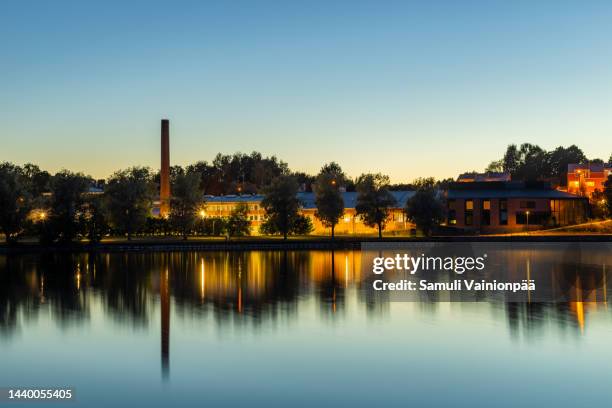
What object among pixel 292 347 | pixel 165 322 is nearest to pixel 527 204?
pixel 165 322

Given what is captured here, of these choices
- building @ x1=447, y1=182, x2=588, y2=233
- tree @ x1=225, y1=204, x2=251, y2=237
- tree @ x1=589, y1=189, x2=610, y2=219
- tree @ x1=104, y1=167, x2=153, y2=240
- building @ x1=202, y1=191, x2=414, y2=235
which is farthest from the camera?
tree @ x1=589, y1=189, x2=610, y2=219

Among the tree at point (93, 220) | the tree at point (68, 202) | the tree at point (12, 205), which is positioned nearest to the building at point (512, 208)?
the tree at point (93, 220)

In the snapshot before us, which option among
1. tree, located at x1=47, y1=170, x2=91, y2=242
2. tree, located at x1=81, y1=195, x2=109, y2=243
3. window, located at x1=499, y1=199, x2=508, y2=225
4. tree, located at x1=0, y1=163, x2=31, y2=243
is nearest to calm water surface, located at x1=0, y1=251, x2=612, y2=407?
tree, located at x1=0, y1=163, x2=31, y2=243

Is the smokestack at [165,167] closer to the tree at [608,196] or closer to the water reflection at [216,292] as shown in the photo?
the water reflection at [216,292]

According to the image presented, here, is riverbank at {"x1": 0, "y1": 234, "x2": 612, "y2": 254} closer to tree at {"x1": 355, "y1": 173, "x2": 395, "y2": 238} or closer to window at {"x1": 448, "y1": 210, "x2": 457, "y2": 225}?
tree at {"x1": 355, "y1": 173, "x2": 395, "y2": 238}

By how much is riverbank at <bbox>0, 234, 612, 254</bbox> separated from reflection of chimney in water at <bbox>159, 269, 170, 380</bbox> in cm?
3781

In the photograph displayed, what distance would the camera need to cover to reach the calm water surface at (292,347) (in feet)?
93.0

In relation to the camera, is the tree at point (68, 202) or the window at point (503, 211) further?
the window at point (503, 211)

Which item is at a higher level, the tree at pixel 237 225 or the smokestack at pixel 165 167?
the smokestack at pixel 165 167

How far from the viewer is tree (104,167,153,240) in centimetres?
11306

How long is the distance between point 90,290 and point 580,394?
40.5m

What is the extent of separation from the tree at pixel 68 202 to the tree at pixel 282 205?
27.6 meters

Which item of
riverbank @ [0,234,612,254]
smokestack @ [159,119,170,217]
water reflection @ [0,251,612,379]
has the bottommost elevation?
water reflection @ [0,251,612,379]

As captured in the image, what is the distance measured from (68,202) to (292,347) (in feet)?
257
